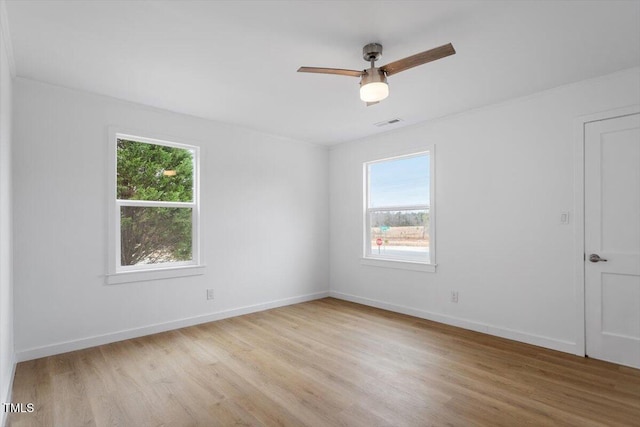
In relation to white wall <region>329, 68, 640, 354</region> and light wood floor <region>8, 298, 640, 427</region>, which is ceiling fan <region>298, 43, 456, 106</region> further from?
light wood floor <region>8, 298, 640, 427</region>

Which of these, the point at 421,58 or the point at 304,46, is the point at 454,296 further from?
the point at 304,46

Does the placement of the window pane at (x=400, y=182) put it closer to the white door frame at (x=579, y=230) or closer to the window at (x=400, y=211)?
the window at (x=400, y=211)

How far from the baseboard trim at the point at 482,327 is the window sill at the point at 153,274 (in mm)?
2498

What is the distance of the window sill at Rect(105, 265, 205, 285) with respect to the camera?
359cm

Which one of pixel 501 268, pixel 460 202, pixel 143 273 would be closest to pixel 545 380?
pixel 501 268

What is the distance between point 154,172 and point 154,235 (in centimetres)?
74

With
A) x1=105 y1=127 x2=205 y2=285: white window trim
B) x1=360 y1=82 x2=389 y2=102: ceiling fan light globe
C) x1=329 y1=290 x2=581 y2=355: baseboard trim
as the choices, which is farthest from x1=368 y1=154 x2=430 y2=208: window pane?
x1=105 y1=127 x2=205 y2=285: white window trim

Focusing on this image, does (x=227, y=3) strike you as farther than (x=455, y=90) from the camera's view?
No

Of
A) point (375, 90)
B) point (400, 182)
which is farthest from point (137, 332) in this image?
point (400, 182)

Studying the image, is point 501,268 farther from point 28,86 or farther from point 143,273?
point 28,86

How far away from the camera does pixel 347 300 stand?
5441 millimetres

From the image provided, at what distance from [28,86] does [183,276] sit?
2.41m

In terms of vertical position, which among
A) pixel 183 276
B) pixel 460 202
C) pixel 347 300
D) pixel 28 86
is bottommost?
pixel 347 300

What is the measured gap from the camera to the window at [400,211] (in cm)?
455
